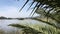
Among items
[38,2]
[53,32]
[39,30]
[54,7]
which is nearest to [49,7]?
[54,7]

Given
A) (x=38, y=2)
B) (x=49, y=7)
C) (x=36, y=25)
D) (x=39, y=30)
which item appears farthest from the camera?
(x=36, y=25)

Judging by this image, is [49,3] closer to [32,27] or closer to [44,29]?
[44,29]

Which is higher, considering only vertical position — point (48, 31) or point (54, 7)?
point (54, 7)

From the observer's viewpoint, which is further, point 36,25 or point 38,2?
point 36,25

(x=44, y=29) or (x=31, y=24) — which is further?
(x=31, y=24)

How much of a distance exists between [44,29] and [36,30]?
37 centimetres

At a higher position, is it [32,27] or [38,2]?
[38,2]

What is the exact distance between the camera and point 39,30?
3.72 m

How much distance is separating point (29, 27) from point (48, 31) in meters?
0.57

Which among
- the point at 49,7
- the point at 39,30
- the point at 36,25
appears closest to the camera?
the point at 49,7

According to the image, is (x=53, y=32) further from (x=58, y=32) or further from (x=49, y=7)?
(x=49, y=7)

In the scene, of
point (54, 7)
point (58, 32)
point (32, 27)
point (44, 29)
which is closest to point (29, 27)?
point (32, 27)

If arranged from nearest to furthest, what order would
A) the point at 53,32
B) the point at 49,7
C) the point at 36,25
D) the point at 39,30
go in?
the point at 49,7, the point at 53,32, the point at 39,30, the point at 36,25

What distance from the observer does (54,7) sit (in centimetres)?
124
